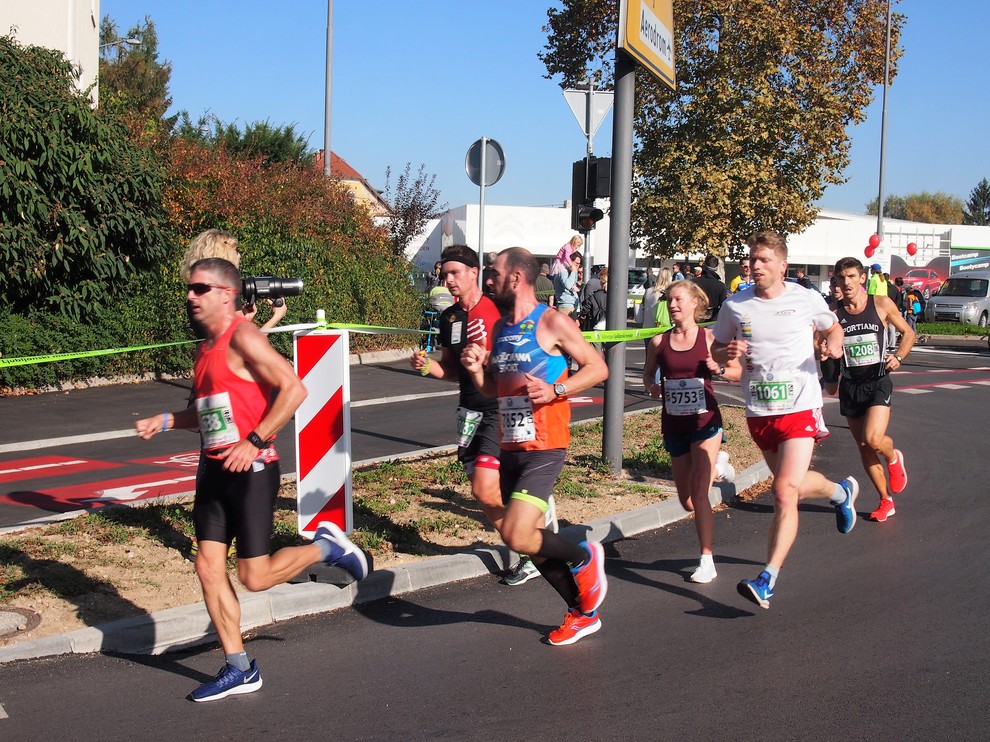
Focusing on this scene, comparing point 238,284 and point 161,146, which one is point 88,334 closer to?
point 161,146

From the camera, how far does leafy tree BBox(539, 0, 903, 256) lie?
27812 millimetres

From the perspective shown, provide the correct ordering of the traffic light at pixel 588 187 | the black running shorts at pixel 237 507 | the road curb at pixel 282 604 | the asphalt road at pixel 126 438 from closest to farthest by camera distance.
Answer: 1. the black running shorts at pixel 237 507
2. the road curb at pixel 282 604
3. the asphalt road at pixel 126 438
4. the traffic light at pixel 588 187

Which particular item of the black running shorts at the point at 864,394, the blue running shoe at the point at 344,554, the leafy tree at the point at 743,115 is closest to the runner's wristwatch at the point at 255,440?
the blue running shoe at the point at 344,554

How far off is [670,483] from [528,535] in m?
4.17

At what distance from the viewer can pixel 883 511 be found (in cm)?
834

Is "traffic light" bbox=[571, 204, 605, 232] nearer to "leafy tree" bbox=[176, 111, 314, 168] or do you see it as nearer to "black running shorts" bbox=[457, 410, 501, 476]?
"black running shorts" bbox=[457, 410, 501, 476]

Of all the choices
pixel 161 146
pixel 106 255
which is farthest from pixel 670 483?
pixel 161 146

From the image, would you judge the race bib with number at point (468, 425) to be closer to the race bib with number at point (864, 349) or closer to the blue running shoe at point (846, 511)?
the blue running shoe at point (846, 511)

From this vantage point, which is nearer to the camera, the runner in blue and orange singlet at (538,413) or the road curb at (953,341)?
the runner in blue and orange singlet at (538,413)

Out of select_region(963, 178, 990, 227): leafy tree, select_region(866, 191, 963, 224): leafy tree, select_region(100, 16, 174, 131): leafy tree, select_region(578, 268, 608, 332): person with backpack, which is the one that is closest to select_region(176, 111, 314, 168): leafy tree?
select_region(100, 16, 174, 131): leafy tree

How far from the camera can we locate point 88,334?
14.9m

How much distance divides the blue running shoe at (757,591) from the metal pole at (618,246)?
3467 millimetres

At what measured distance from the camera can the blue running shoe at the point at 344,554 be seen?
5379mm

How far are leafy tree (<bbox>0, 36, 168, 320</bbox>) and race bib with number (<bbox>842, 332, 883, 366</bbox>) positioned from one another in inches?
403
